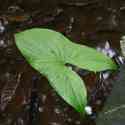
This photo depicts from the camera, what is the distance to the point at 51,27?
185 centimetres

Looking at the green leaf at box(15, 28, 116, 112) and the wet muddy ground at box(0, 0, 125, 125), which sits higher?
the green leaf at box(15, 28, 116, 112)

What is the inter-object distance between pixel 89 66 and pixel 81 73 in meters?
0.26

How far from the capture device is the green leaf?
1.35 metres

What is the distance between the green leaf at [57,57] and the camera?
135 centimetres

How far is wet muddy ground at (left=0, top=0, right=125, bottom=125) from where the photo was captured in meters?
1.56

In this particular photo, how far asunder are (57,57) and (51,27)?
17.8 inches

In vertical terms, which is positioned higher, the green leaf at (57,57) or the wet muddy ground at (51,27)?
the green leaf at (57,57)

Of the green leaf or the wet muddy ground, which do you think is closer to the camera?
the green leaf

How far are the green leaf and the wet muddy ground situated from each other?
205 mm

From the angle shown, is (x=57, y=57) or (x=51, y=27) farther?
(x=51, y=27)

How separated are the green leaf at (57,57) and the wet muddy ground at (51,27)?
205 millimetres

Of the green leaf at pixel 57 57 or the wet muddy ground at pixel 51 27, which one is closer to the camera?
the green leaf at pixel 57 57

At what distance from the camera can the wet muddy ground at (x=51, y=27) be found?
1.56 m

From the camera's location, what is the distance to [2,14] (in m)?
1.91
